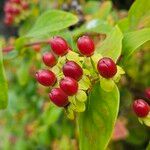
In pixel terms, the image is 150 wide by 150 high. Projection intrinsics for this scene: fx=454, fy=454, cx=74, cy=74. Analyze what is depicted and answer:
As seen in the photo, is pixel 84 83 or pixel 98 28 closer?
pixel 84 83

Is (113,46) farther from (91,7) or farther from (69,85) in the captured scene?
(91,7)

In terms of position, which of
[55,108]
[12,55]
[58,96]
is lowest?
[55,108]

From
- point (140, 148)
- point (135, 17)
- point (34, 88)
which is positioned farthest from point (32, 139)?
point (135, 17)

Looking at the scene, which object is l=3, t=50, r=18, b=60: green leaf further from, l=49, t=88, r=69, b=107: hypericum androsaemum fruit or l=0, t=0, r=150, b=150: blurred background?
l=49, t=88, r=69, b=107: hypericum androsaemum fruit

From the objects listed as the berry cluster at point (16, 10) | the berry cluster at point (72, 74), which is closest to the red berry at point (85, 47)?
the berry cluster at point (72, 74)

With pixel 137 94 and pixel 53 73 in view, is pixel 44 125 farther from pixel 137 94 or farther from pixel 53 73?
Answer: pixel 53 73

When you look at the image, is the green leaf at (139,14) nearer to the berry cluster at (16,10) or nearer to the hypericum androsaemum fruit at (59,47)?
the hypericum androsaemum fruit at (59,47)

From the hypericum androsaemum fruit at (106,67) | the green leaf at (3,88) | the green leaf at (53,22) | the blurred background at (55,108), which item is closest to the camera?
the hypericum androsaemum fruit at (106,67)

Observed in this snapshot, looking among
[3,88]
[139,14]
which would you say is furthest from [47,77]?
[139,14]
